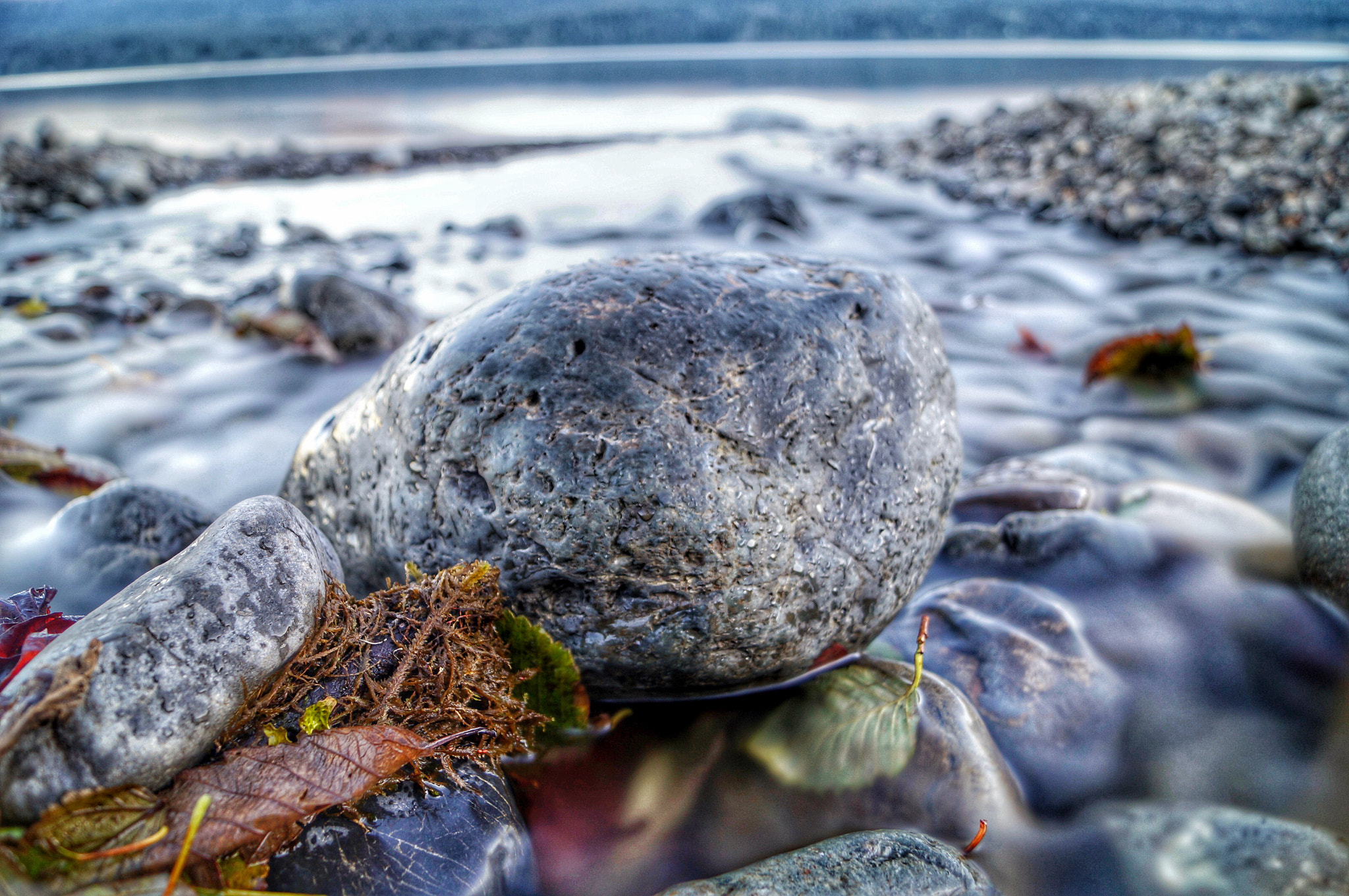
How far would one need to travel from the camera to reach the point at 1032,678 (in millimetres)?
2299

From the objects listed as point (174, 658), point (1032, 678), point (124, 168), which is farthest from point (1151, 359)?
point (124, 168)

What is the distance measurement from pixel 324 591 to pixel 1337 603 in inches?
121

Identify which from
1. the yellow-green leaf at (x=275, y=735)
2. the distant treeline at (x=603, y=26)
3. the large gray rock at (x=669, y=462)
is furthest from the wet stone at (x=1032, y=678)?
the distant treeline at (x=603, y=26)

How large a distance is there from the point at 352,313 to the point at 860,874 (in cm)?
426

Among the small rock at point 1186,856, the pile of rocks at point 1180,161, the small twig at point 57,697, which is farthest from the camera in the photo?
the pile of rocks at point 1180,161

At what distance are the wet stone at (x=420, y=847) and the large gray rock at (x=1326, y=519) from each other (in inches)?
103

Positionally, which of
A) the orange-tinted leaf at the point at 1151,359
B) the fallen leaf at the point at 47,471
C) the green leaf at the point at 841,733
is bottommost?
the green leaf at the point at 841,733

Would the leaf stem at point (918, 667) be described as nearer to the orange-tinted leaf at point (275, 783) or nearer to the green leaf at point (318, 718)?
the orange-tinted leaf at point (275, 783)

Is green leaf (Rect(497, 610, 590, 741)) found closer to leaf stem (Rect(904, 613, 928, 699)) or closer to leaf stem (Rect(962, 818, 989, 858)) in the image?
leaf stem (Rect(904, 613, 928, 699))

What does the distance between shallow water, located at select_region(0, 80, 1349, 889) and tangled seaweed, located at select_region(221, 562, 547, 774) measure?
1236 millimetres

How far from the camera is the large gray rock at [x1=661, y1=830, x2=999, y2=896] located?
1.64 metres

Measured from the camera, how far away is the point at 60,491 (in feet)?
10.2

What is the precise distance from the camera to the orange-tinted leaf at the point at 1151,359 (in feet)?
14.1

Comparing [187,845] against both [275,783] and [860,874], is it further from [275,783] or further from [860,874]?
[860,874]
